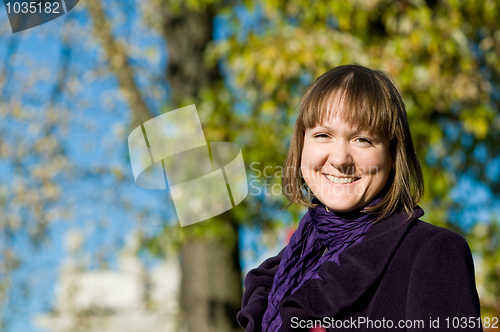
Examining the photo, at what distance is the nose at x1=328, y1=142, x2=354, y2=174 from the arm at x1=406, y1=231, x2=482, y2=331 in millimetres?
261

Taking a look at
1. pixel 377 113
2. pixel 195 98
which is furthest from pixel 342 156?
pixel 195 98

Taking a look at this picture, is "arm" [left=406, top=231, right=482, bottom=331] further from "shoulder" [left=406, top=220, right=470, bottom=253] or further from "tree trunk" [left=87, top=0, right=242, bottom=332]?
"tree trunk" [left=87, top=0, right=242, bottom=332]

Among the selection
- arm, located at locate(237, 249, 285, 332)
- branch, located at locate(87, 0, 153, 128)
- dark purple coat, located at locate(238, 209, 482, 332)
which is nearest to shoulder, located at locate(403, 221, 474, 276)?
dark purple coat, located at locate(238, 209, 482, 332)

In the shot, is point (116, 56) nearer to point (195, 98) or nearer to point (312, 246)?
point (195, 98)

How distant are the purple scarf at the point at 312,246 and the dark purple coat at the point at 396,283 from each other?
0.16ft

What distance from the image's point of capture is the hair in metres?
1.25

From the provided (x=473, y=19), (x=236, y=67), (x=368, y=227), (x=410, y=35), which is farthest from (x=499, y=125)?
(x=368, y=227)

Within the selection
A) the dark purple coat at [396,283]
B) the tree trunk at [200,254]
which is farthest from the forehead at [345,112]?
the tree trunk at [200,254]

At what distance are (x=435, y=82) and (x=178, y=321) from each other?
3.83 metres

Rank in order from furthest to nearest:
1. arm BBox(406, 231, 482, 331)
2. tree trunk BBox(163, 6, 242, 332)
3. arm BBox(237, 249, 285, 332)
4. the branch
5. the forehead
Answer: the branch → tree trunk BBox(163, 6, 242, 332) → arm BBox(237, 249, 285, 332) → the forehead → arm BBox(406, 231, 482, 331)

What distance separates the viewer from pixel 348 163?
1.26 m

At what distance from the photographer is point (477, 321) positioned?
3.48ft

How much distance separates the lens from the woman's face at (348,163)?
125cm

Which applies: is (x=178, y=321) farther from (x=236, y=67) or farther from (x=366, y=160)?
(x=366, y=160)
